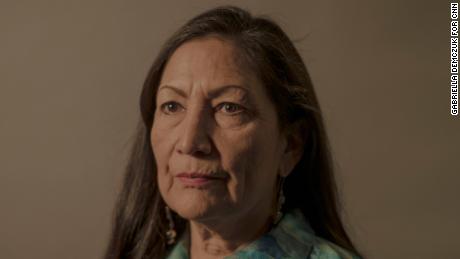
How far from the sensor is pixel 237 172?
109 cm

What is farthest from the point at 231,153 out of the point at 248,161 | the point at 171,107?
the point at 171,107

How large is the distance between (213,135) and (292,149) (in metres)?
0.22

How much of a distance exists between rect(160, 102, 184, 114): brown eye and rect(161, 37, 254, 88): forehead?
44 mm

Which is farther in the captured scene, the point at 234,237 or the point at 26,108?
the point at 26,108

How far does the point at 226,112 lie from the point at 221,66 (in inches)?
3.5

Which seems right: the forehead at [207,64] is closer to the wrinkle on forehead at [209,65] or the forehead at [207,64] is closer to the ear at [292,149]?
the wrinkle on forehead at [209,65]

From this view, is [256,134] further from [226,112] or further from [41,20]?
[41,20]

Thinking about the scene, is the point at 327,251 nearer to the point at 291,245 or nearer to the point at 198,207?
the point at 291,245

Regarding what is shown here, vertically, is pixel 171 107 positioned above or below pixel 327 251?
above

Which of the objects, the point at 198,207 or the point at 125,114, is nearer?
the point at 198,207

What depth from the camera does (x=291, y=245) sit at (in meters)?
1.18

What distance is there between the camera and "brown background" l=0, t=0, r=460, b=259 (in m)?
1.64

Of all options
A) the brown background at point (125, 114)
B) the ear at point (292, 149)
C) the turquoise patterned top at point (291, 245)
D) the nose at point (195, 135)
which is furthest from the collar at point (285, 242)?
the brown background at point (125, 114)

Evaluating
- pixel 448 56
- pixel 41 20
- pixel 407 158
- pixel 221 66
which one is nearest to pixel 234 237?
pixel 221 66
